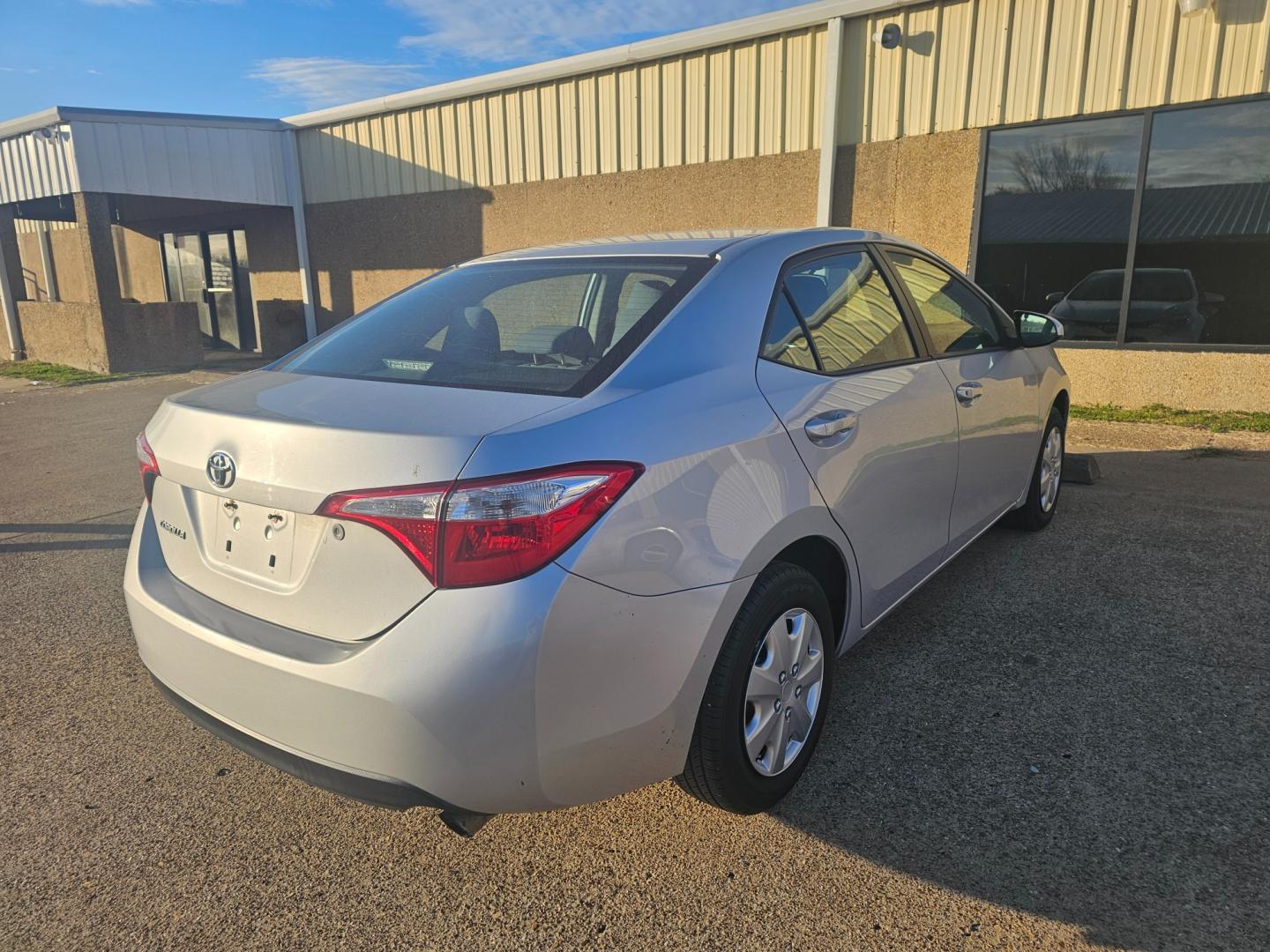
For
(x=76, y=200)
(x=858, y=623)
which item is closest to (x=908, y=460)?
(x=858, y=623)

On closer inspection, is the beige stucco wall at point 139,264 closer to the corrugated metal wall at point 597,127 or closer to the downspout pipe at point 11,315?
the downspout pipe at point 11,315

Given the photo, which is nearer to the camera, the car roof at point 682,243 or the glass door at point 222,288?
the car roof at point 682,243

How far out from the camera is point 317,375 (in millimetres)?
2535

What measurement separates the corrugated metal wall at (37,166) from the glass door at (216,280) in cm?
302

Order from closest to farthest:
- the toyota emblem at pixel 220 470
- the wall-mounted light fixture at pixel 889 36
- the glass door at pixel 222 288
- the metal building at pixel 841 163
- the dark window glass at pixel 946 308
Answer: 1. the toyota emblem at pixel 220 470
2. the dark window glass at pixel 946 308
3. the metal building at pixel 841 163
4. the wall-mounted light fixture at pixel 889 36
5. the glass door at pixel 222 288

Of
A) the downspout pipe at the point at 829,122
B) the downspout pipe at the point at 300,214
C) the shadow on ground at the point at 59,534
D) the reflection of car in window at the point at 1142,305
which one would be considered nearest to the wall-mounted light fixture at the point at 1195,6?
the reflection of car in window at the point at 1142,305

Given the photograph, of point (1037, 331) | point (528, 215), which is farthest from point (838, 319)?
point (528, 215)

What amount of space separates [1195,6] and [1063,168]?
1574 mm

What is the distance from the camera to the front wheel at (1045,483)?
466 centimetres

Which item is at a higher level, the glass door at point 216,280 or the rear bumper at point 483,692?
the glass door at point 216,280

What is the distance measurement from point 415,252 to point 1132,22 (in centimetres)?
937

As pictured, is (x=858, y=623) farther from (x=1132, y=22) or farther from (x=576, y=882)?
(x=1132, y=22)

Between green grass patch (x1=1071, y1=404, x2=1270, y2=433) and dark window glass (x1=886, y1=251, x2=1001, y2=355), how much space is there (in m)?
4.63

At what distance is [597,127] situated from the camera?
10852 mm
